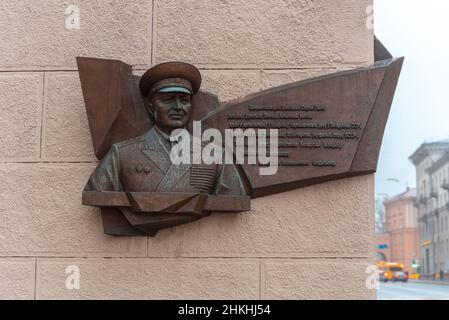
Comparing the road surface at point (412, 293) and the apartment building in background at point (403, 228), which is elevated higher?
the apartment building in background at point (403, 228)

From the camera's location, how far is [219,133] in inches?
151

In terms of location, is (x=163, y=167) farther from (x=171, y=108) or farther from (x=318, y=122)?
(x=318, y=122)

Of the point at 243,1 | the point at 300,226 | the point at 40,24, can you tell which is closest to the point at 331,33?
the point at 243,1

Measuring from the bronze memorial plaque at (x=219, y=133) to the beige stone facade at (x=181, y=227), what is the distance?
0.17 metres

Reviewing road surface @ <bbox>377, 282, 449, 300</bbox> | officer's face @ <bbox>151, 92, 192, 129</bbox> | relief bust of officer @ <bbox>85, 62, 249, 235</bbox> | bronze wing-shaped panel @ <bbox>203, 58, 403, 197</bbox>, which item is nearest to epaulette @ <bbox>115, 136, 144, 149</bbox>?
relief bust of officer @ <bbox>85, 62, 249, 235</bbox>

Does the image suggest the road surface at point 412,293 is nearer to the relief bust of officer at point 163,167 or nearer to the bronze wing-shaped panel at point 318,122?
the bronze wing-shaped panel at point 318,122

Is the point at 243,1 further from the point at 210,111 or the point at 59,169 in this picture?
the point at 59,169

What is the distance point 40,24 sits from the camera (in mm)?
4137

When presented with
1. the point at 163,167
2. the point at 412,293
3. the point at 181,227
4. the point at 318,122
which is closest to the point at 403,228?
the point at 412,293

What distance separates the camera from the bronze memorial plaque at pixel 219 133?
12.2 feet

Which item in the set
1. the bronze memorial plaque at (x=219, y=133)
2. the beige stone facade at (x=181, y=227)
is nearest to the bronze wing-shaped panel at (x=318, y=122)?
the bronze memorial plaque at (x=219, y=133)

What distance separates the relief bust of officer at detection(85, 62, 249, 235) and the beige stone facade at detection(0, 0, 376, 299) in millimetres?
230
